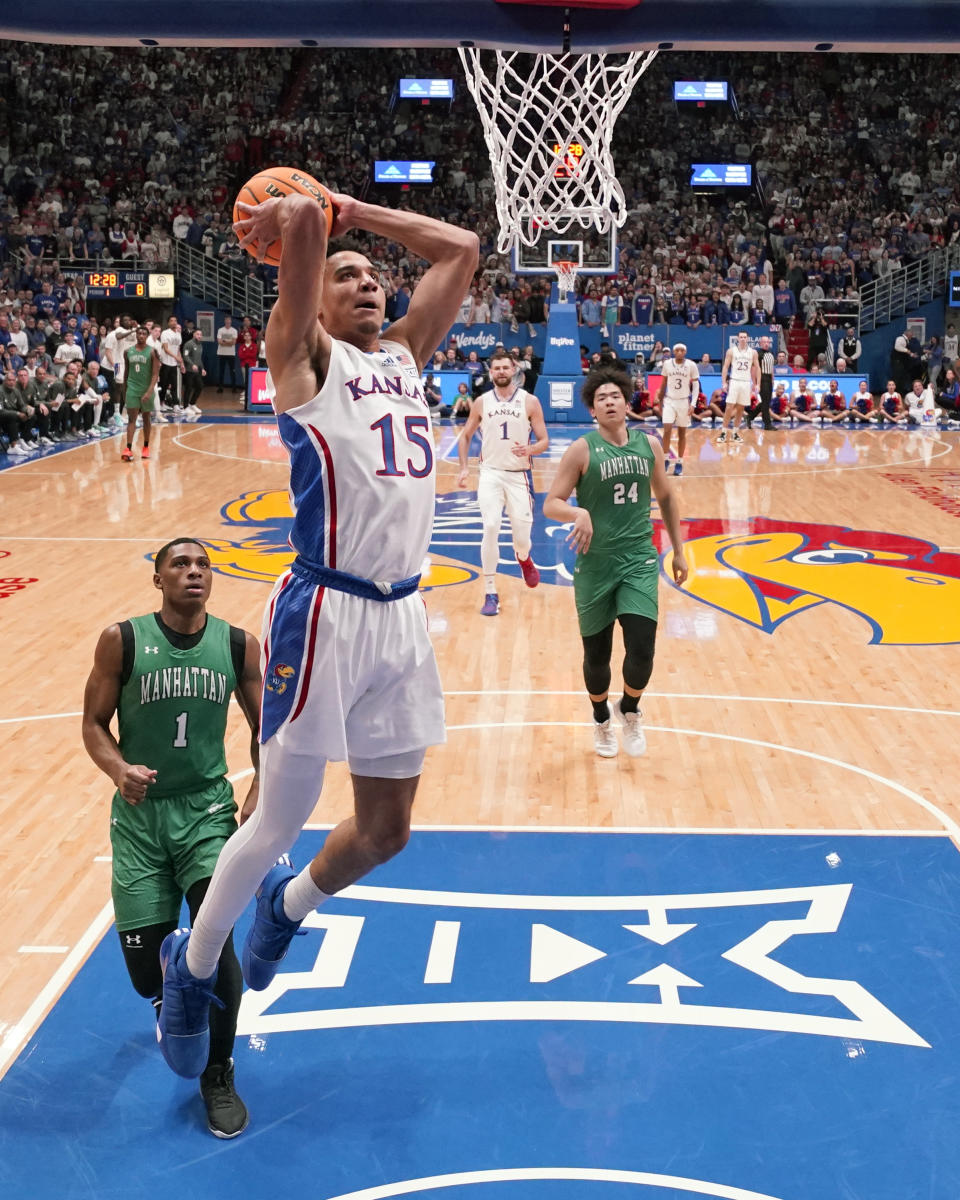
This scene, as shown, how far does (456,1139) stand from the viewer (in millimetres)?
3436

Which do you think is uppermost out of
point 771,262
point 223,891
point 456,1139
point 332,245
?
point 771,262

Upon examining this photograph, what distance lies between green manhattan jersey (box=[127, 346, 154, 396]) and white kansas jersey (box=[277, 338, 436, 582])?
45.9 ft

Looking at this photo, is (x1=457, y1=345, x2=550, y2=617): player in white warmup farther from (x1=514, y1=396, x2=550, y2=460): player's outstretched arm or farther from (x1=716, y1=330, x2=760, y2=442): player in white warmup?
(x1=716, y1=330, x2=760, y2=442): player in white warmup

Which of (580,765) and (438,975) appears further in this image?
(580,765)

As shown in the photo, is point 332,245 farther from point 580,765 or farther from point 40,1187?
point 580,765

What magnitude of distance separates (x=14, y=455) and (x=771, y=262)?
61.2 feet

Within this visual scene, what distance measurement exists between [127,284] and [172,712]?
2498 cm

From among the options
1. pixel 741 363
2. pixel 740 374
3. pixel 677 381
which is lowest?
pixel 677 381

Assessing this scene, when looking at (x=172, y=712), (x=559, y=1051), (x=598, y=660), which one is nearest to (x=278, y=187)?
(x=172, y=712)

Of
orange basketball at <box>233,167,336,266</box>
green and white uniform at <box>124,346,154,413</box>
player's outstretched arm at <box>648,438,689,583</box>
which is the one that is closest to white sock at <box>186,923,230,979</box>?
orange basketball at <box>233,167,336,266</box>

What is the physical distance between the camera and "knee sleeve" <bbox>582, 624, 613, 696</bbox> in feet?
21.2

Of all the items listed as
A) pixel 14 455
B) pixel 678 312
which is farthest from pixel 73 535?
pixel 678 312

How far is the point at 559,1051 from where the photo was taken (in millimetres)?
3859

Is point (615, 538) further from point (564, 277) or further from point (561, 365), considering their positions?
point (564, 277)
